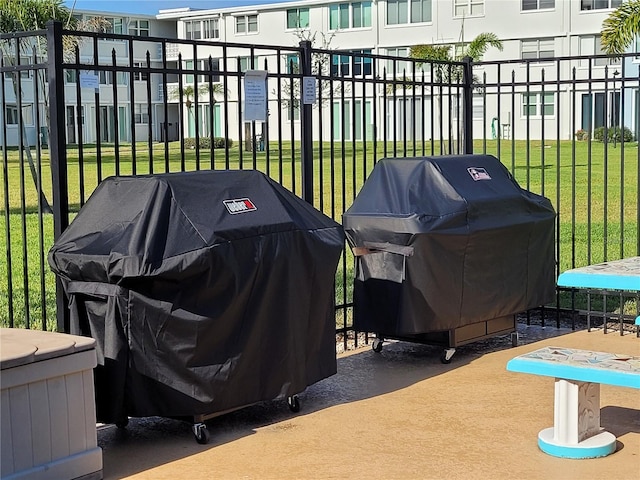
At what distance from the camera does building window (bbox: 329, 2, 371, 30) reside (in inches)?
2100

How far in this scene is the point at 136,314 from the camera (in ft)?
16.4

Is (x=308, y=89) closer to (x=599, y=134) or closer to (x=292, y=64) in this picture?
(x=292, y=64)

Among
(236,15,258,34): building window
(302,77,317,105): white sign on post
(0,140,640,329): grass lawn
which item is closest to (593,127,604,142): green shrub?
(0,140,640,329): grass lawn

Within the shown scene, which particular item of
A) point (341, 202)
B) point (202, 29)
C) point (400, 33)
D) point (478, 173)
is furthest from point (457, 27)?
point (478, 173)

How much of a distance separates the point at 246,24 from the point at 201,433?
54.3 metres

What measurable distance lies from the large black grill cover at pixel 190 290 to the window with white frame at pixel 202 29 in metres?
55.4

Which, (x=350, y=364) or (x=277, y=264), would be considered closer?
(x=277, y=264)

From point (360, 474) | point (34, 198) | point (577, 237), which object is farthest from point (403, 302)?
point (34, 198)

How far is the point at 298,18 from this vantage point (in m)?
55.2

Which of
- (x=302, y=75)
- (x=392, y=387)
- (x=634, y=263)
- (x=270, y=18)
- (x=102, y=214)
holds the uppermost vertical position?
(x=270, y=18)

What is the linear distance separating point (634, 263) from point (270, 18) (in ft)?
173

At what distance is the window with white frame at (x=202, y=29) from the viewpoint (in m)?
59.5

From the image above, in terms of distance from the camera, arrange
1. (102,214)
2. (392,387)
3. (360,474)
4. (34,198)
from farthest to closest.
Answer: (34,198)
(392,387)
(102,214)
(360,474)

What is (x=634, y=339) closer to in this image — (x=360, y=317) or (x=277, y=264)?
(x=360, y=317)
